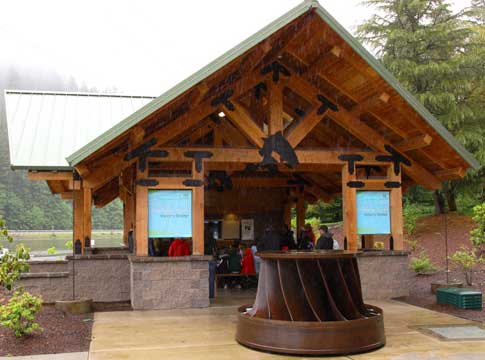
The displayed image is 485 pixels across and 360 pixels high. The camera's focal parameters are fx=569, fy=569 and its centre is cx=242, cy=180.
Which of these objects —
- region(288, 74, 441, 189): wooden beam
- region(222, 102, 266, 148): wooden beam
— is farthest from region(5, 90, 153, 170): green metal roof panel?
region(288, 74, 441, 189): wooden beam

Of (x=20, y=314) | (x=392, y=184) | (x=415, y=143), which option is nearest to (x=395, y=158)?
(x=392, y=184)

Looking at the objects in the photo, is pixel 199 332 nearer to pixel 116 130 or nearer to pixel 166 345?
pixel 166 345

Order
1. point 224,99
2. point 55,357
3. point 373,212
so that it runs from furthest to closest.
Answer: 1. point 373,212
2. point 224,99
3. point 55,357

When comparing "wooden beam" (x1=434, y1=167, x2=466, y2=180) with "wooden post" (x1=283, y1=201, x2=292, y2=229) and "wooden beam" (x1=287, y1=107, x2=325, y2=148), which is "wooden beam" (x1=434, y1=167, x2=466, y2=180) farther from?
"wooden post" (x1=283, y1=201, x2=292, y2=229)

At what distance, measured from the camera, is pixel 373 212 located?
12719 millimetres

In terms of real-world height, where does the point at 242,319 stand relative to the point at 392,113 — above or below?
below

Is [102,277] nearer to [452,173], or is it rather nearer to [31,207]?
[452,173]

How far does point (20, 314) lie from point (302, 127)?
6607mm

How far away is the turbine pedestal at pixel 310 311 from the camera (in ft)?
24.2

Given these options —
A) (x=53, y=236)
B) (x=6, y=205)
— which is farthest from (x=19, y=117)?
(x=6, y=205)

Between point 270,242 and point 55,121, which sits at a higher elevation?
point 55,121

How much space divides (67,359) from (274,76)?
22.9 feet

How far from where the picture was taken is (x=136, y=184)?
37.0 ft

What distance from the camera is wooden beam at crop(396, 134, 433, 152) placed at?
11.8 m
